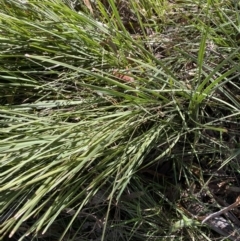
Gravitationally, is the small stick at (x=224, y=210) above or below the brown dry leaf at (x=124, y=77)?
below

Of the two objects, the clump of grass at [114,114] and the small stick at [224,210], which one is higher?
the clump of grass at [114,114]

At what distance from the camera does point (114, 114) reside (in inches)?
50.0

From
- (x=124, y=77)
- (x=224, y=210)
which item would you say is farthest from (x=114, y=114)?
(x=224, y=210)

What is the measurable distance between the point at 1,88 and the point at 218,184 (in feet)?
2.26

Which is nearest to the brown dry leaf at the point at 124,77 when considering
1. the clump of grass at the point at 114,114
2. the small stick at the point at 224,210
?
the clump of grass at the point at 114,114

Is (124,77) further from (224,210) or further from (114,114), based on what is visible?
(224,210)

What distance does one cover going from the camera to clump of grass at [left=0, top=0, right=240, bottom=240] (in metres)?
1.25

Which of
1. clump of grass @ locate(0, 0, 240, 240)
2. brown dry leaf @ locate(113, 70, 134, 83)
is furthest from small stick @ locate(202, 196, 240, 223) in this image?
brown dry leaf @ locate(113, 70, 134, 83)

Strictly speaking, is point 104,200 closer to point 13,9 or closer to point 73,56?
point 73,56

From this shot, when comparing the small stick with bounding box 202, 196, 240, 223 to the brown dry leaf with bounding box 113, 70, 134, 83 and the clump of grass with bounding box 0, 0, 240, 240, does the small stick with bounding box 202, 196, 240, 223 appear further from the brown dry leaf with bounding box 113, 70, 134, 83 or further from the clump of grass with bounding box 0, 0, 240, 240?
the brown dry leaf with bounding box 113, 70, 134, 83

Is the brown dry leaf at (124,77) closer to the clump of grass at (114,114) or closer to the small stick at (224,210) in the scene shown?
the clump of grass at (114,114)

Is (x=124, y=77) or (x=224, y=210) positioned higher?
(x=124, y=77)

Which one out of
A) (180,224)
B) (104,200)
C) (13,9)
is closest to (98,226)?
(104,200)

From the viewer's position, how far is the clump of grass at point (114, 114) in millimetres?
1250
